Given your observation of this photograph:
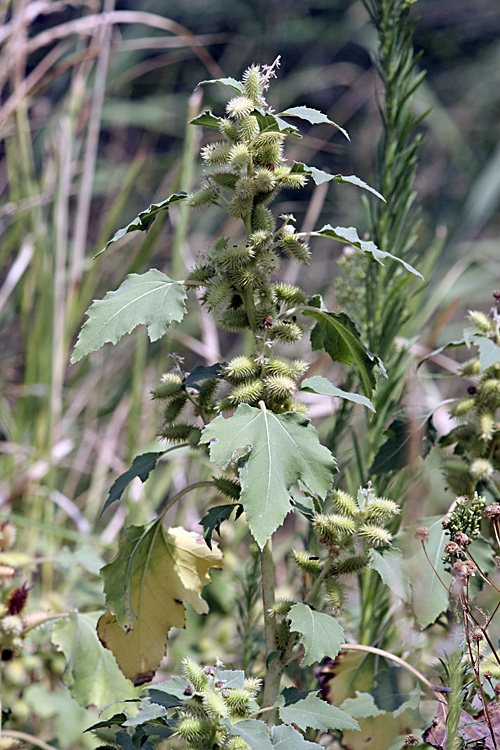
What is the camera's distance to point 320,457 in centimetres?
73

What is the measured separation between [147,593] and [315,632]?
0.87 feet

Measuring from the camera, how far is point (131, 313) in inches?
30.8

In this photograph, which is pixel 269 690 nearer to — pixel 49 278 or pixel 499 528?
pixel 499 528

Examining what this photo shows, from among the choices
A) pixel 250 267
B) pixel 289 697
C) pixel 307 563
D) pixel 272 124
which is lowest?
pixel 289 697

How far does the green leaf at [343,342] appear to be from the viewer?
84cm

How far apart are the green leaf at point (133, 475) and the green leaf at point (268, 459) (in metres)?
0.14

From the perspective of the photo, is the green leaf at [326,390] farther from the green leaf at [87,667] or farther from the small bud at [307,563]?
the green leaf at [87,667]

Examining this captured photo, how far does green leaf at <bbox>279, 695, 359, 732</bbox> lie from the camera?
0.71m

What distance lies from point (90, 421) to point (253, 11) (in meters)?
3.02

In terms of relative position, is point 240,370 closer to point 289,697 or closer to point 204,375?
point 204,375

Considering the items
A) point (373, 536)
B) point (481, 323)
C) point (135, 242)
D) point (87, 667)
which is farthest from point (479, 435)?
point (135, 242)

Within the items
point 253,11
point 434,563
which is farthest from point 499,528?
point 253,11

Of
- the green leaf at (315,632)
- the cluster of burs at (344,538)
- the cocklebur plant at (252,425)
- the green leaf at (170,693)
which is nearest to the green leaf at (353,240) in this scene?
the cocklebur plant at (252,425)

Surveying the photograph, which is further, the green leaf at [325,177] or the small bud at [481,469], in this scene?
the small bud at [481,469]
